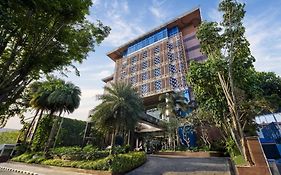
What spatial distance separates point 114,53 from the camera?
55.7m

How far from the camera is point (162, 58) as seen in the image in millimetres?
40031

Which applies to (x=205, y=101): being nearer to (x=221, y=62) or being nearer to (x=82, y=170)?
(x=221, y=62)

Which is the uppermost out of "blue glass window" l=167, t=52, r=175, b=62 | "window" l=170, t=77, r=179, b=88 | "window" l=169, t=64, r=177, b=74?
"blue glass window" l=167, t=52, r=175, b=62

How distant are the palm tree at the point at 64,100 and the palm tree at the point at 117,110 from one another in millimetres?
10887

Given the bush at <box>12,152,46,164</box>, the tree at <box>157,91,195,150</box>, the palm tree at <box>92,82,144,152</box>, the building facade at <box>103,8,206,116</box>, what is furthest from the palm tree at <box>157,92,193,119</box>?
the bush at <box>12,152,46,164</box>

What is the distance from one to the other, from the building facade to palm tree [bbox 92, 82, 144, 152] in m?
17.2

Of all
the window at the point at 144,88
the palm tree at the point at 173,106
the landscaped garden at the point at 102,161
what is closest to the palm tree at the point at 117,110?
the landscaped garden at the point at 102,161

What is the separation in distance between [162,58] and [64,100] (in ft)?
81.0

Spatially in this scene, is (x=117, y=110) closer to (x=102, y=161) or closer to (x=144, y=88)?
(x=102, y=161)

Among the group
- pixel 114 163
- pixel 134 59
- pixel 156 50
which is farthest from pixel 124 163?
pixel 134 59

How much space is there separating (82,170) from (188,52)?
34.9m

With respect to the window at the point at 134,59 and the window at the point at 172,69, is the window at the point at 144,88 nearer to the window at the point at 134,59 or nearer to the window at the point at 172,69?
the window at the point at 172,69

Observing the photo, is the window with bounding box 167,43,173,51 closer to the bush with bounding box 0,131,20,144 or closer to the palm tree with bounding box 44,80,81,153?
the palm tree with bounding box 44,80,81,153

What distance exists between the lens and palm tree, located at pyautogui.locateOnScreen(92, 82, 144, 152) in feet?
46.6
